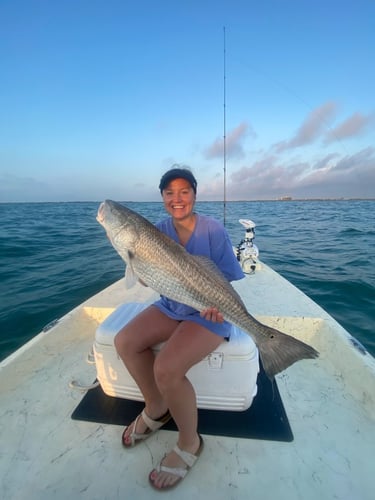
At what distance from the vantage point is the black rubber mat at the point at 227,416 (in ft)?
8.20

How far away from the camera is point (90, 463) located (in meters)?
2.24

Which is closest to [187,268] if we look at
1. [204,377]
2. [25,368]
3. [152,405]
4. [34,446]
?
[204,377]

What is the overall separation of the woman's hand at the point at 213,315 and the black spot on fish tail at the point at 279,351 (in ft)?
1.33

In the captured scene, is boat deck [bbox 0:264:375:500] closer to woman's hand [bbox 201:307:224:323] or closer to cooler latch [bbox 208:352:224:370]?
cooler latch [bbox 208:352:224:370]

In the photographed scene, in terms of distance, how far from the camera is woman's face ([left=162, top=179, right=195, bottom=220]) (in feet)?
8.33

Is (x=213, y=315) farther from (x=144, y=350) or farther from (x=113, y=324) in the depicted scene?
(x=113, y=324)

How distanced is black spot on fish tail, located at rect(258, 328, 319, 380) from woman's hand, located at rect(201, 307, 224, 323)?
0.41 meters

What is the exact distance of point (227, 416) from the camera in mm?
2688

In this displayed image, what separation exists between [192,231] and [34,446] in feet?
8.49

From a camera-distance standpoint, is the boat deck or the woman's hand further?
the woman's hand

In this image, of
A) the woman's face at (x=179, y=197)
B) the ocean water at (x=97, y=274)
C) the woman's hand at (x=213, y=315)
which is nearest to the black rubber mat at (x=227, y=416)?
the woman's hand at (x=213, y=315)

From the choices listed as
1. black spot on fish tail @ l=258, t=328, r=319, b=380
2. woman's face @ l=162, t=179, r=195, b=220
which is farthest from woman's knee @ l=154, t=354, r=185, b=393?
woman's face @ l=162, t=179, r=195, b=220

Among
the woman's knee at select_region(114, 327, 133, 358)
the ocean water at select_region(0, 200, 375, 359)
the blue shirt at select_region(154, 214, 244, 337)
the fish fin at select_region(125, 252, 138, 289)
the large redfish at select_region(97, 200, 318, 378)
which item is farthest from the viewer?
the ocean water at select_region(0, 200, 375, 359)

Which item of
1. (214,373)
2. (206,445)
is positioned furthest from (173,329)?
(206,445)
